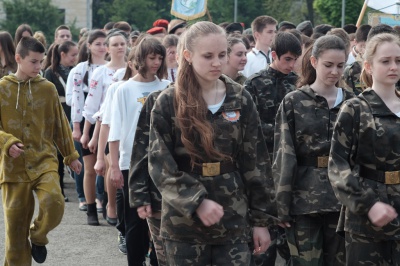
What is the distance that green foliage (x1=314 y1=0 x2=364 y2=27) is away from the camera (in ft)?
134

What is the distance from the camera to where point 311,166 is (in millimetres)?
7242

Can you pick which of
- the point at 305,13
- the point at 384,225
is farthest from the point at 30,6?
the point at 384,225

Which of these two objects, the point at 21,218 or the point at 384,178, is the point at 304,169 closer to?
the point at 384,178

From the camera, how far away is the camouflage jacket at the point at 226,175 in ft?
18.8

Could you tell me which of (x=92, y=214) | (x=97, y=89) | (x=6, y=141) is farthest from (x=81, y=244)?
(x=6, y=141)

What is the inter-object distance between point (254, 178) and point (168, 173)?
51 cm

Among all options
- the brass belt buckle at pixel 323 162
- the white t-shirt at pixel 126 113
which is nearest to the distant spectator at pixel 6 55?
the white t-shirt at pixel 126 113

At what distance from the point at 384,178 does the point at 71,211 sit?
766cm

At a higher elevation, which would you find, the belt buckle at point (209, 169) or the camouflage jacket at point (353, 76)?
the belt buckle at point (209, 169)

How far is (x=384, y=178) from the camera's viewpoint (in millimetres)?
5922

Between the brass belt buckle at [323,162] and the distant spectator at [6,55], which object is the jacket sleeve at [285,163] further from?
the distant spectator at [6,55]

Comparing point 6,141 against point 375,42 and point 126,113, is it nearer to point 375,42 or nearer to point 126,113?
point 126,113

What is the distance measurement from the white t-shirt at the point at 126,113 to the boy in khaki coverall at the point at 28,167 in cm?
65

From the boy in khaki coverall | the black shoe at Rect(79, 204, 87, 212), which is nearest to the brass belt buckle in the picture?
the boy in khaki coverall
